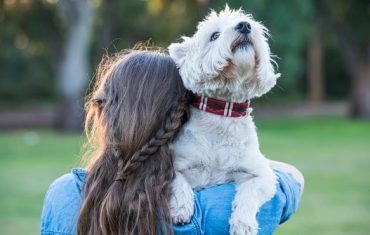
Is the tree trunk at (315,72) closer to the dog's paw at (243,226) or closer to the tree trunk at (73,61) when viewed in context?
the tree trunk at (73,61)

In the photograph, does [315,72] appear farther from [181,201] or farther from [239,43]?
[181,201]

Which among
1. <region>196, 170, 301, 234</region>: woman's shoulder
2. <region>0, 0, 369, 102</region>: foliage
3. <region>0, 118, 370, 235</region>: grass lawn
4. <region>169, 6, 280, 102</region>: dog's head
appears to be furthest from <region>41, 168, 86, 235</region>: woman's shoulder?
<region>0, 0, 369, 102</region>: foliage

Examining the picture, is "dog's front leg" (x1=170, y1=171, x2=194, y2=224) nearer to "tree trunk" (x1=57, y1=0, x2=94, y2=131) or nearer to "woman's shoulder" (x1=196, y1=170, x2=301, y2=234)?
"woman's shoulder" (x1=196, y1=170, x2=301, y2=234)

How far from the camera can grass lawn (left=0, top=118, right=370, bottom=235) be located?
10445 millimetres

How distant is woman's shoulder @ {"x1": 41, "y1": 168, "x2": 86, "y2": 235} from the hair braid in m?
0.20

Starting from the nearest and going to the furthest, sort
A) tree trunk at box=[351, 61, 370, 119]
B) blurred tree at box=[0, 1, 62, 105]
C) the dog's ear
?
the dog's ear < tree trunk at box=[351, 61, 370, 119] < blurred tree at box=[0, 1, 62, 105]

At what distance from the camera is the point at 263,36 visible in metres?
3.63

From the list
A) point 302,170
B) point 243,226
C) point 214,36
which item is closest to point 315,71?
point 302,170

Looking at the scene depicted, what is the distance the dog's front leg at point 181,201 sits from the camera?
2.92 metres

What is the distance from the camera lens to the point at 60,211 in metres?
2.85

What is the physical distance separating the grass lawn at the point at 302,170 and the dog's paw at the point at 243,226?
4.30 ft

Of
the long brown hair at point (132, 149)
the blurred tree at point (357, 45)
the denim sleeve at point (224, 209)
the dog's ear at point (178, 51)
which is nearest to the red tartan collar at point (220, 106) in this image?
the dog's ear at point (178, 51)

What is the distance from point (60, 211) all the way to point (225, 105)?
1084 millimetres

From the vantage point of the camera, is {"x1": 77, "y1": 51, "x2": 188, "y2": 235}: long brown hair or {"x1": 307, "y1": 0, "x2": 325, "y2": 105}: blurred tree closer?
{"x1": 77, "y1": 51, "x2": 188, "y2": 235}: long brown hair
